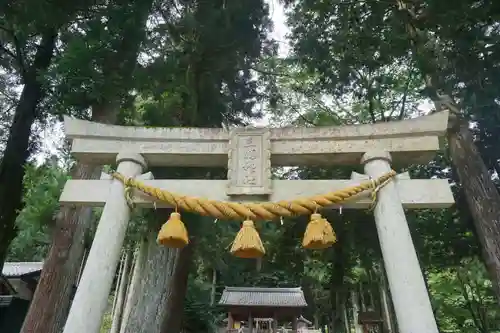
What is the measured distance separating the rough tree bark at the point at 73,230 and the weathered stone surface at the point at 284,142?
1.06 meters

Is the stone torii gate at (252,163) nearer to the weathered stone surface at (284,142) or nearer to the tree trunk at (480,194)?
the weathered stone surface at (284,142)

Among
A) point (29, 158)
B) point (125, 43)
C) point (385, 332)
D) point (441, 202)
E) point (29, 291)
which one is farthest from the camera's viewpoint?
point (29, 291)

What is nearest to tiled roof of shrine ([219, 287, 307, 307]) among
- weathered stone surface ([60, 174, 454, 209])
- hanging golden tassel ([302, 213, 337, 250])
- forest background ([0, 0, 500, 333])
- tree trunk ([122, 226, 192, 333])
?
forest background ([0, 0, 500, 333])

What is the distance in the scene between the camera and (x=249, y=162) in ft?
11.6

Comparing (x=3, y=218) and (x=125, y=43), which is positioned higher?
(x=125, y=43)

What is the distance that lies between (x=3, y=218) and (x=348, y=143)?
18.0 feet

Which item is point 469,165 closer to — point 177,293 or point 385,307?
point 177,293

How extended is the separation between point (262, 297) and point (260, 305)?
50cm

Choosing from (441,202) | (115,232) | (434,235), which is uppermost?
(434,235)

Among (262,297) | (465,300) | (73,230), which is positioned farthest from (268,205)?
(262,297)

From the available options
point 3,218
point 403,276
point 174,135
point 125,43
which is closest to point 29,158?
point 3,218

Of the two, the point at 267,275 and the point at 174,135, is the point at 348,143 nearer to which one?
the point at 174,135

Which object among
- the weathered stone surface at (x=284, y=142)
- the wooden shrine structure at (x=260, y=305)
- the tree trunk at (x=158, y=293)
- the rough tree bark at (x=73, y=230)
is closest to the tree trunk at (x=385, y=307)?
the wooden shrine structure at (x=260, y=305)

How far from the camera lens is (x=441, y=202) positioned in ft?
10.8
